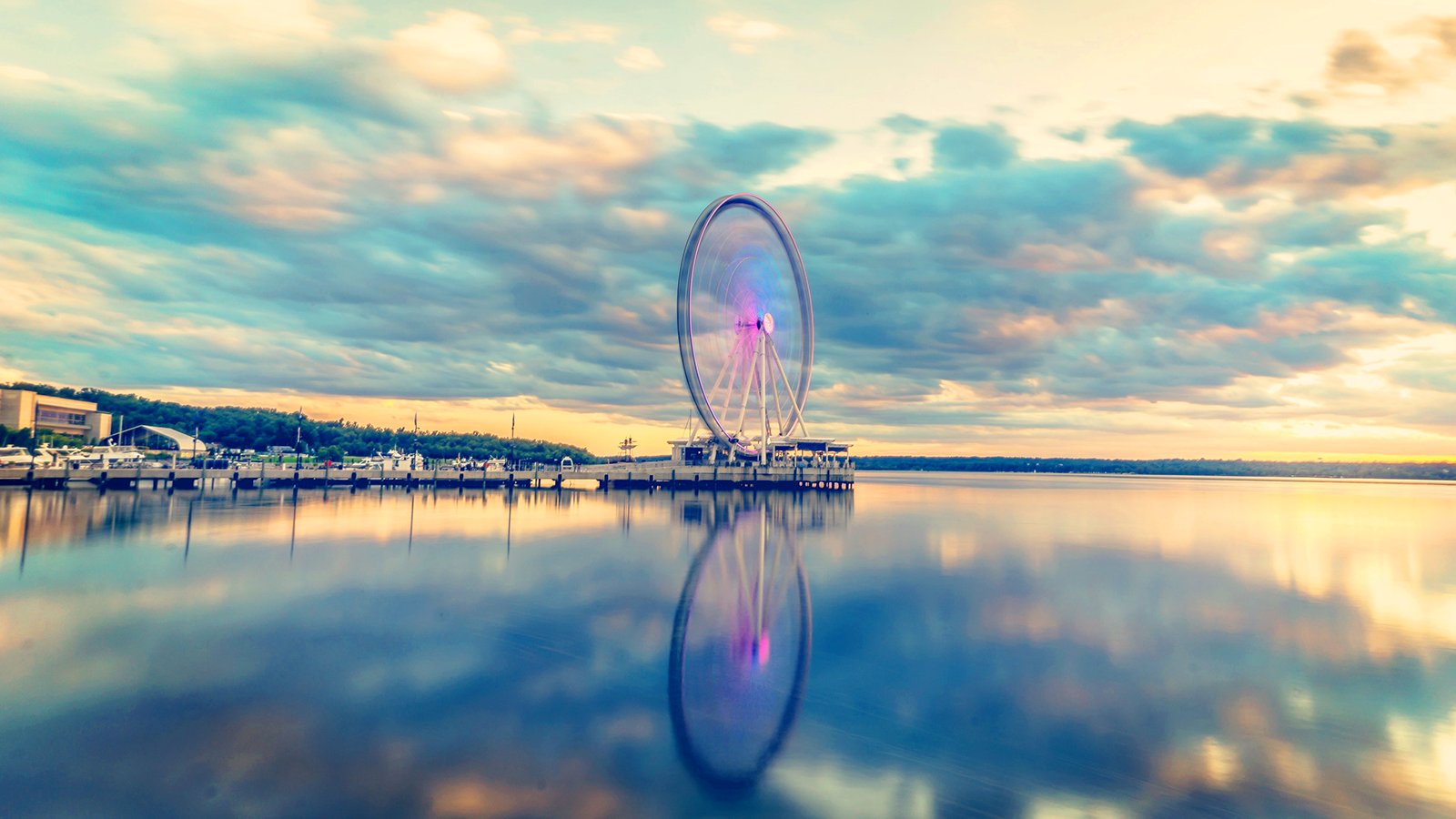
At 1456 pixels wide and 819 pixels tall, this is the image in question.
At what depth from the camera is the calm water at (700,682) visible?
11.4 m

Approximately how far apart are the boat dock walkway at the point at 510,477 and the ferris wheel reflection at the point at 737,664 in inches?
2302

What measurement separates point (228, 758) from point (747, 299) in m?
75.7

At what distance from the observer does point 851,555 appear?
40.1 m

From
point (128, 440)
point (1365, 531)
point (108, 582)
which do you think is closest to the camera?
point (108, 582)

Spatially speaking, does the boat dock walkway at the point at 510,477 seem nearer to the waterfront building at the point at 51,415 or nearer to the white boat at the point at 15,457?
the white boat at the point at 15,457

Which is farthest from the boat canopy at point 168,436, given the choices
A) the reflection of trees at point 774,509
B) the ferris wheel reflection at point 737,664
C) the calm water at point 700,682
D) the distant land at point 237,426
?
the ferris wheel reflection at point 737,664

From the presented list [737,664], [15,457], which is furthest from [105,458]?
[737,664]

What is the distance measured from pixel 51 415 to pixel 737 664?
12311cm

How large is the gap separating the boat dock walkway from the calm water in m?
47.7

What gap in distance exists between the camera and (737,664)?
1856cm

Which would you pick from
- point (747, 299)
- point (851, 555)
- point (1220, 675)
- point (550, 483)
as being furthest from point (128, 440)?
point (1220, 675)

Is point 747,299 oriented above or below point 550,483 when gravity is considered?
above

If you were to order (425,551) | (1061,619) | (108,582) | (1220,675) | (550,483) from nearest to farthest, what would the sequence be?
(1220,675) < (1061,619) < (108,582) < (425,551) < (550,483)

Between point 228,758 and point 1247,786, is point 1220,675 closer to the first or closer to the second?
point 1247,786
